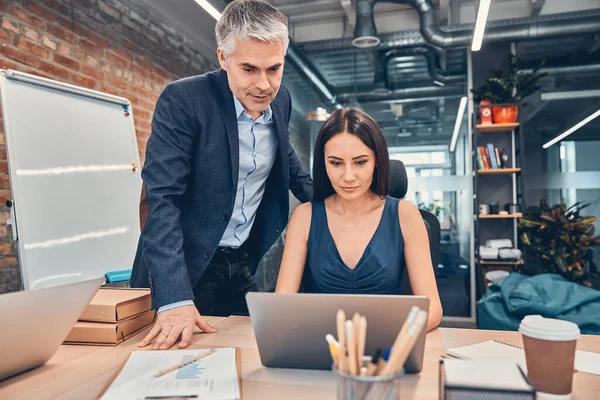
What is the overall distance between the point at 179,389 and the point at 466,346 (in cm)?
69

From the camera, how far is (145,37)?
4027 millimetres

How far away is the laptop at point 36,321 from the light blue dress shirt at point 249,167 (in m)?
0.67

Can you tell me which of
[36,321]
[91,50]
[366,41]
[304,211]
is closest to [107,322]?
[36,321]

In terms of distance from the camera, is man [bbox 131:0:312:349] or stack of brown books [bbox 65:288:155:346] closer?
stack of brown books [bbox 65:288:155:346]

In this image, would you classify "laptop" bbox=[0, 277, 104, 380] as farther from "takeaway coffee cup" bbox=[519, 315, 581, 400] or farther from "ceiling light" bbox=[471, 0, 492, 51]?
"ceiling light" bbox=[471, 0, 492, 51]

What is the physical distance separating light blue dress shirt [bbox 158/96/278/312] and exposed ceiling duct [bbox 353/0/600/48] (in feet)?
11.6

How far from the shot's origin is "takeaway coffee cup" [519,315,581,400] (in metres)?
0.80

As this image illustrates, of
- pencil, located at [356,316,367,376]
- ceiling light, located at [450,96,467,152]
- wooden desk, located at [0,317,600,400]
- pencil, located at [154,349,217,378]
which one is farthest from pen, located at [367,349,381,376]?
ceiling light, located at [450,96,467,152]

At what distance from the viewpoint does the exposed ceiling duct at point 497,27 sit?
480cm

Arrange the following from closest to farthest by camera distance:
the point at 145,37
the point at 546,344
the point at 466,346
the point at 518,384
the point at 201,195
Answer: the point at 518,384, the point at 546,344, the point at 466,346, the point at 201,195, the point at 145,37

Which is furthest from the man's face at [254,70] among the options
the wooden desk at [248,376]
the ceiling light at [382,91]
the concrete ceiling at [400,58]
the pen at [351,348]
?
the ceiling light at [382,91]

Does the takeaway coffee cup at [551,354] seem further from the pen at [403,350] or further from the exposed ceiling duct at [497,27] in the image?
the exposed ceiling duct at [497,27]

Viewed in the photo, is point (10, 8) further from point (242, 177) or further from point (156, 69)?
point (242, 177)

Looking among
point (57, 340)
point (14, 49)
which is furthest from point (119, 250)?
point (57, 340)
